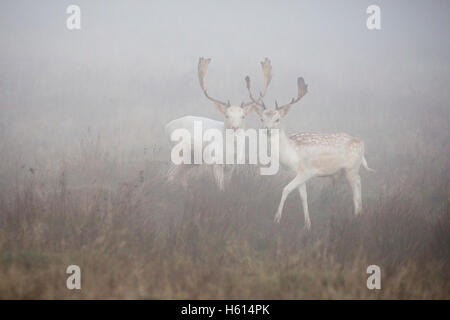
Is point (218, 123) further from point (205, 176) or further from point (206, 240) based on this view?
point (206, 240)

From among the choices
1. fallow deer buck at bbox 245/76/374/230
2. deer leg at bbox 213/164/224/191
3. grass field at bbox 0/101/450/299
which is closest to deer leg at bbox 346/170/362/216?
fallow deer buck at bbox 245/76/374/230

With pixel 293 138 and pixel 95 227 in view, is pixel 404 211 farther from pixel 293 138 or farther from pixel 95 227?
pixel 95 227

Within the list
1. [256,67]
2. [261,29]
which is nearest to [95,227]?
[256,67]

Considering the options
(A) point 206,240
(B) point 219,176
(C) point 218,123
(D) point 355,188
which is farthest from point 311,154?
(A) point 206,240

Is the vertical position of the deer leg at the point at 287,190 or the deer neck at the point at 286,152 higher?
the deer neck at the point at 286,152

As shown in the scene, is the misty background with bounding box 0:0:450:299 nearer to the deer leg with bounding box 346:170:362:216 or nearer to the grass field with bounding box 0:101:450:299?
the grass field with bounding box 0:101:450:299

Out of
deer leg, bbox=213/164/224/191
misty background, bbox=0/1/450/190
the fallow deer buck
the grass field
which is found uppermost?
misty background, bbox=0/1/450/190

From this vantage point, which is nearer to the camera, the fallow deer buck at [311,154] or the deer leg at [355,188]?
the fallow deer buck at [311,154]

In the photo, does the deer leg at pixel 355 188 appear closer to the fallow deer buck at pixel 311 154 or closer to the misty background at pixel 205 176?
the fallow deer buck at pixel 311 154

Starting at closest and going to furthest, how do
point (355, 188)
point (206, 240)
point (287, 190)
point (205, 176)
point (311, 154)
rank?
point (206, 240) → point (287, 190) → point (311, 154) → point (355, 188) → point (205, 176)

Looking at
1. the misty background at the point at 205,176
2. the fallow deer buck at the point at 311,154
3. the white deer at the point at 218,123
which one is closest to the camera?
the misty background at the point at 205,176

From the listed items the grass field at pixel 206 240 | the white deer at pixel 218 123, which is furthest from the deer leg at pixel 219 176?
the grass field at pixel 206 240

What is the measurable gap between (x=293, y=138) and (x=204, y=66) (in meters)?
1.81

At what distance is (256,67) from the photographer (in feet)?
49.1
